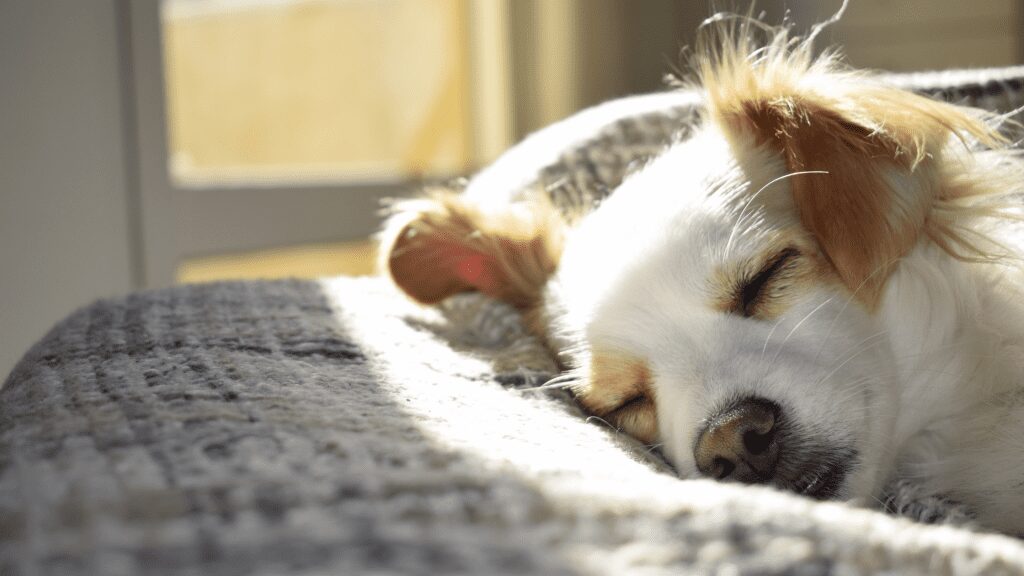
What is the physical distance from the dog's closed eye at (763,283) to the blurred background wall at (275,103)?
1.30 m

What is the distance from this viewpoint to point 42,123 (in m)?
2.08

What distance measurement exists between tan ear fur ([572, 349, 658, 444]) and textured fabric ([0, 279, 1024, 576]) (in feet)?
0.78

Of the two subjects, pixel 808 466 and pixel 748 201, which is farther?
pixel 748 201

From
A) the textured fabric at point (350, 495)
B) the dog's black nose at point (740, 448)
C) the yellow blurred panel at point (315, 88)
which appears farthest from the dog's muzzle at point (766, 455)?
the yellow blurred panel at point (315, 88)

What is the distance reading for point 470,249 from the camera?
143 cm

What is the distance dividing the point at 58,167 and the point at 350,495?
6.33ft

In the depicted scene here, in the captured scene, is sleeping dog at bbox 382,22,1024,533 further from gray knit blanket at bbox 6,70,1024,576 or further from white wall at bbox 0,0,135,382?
white wall at bbox 0,0,135,382

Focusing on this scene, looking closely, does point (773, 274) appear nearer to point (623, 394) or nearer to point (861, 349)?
point (861, 349)

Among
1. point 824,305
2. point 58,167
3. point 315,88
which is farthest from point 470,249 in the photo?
point 315,88

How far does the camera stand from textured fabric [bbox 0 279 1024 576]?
17.6 inches

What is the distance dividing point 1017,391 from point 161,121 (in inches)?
81.2

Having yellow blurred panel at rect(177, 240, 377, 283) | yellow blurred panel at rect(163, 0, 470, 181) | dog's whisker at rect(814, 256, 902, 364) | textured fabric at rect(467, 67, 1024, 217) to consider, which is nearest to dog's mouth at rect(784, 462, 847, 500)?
dog's whisker at rect(814, 256, 902, 364)

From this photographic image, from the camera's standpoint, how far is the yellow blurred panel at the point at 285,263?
2.61 meters

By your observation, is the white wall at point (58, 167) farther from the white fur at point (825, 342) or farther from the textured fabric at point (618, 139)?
the white fur at point (825, 342)
